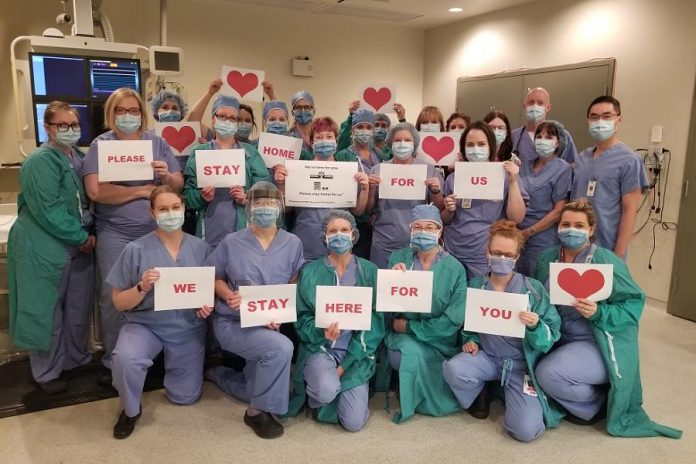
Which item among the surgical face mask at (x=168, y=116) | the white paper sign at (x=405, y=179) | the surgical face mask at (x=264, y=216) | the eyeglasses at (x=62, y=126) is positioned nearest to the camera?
the surgical face mask at (x=264, y=216)

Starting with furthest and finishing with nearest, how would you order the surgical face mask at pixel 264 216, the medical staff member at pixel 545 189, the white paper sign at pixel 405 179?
1. the medical staff member at pixel 545 189
2. the white paper sign at pixel 405 179
3. the surgical face mask at pixel 264 216

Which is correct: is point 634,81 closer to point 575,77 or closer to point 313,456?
point 575,77

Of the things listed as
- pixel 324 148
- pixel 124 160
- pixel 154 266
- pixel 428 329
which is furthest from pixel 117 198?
pixel 428 329

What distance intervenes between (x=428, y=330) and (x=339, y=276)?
504 mm

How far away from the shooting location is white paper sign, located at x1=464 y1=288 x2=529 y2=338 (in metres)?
2.33

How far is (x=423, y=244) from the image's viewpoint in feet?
8.30

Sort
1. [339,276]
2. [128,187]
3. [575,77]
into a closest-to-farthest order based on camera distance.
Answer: [339,276] → [128,187] → [575,77]

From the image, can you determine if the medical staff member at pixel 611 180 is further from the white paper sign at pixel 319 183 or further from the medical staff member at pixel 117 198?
the medical staff member at pixel 117 198

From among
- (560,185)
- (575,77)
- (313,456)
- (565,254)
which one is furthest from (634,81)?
(313,456)

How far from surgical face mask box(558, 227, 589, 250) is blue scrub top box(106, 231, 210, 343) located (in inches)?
67.0

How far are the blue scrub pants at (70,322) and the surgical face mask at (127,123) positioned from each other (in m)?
0.67

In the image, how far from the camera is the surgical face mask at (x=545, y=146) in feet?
9.52

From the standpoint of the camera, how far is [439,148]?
3.09m

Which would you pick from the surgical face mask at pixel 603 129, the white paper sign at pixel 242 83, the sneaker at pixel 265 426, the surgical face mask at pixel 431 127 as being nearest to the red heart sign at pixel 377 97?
the surgical face mask at pixel 431 127
